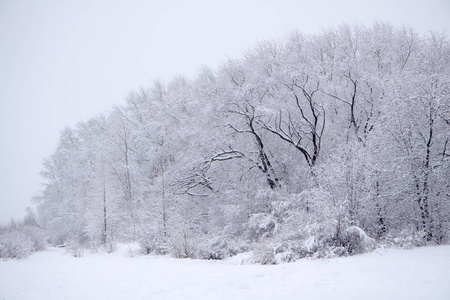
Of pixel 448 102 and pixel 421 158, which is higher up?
pixel 448 102

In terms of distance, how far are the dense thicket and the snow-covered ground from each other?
1.74m

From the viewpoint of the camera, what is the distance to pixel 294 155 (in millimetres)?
18344

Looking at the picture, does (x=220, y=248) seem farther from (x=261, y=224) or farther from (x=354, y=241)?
(x=354, y=241)

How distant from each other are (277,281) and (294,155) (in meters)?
12.3

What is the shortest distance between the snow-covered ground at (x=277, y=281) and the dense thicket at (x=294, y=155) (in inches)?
68.6

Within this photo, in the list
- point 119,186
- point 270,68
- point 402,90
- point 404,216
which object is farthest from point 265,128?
point 119,186

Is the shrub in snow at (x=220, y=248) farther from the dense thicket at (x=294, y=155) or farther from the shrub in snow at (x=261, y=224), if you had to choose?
the shrub in snow at (x=261, y=224)

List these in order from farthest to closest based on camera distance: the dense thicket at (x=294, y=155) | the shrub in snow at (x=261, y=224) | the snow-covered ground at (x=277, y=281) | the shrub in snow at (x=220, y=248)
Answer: the shrub in snow at (x=220, y=248), the shrub in snow at (x=261, y=224), the dense thicket at (x=294, y=155), the snow-covered ground at (x=277, y=281)

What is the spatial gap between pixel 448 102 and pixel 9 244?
72.2 ft

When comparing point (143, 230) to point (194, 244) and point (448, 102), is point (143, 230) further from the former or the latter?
point (448, 102)

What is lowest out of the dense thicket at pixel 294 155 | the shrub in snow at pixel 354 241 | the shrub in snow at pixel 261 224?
the shrub in snow at pixel 261 224

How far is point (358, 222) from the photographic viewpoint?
9828mm

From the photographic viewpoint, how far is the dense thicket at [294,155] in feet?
33.5

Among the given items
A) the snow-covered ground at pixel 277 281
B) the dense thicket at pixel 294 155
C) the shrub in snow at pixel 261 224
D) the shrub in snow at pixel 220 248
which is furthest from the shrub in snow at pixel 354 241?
the shrub in snow at pixel 220 248
